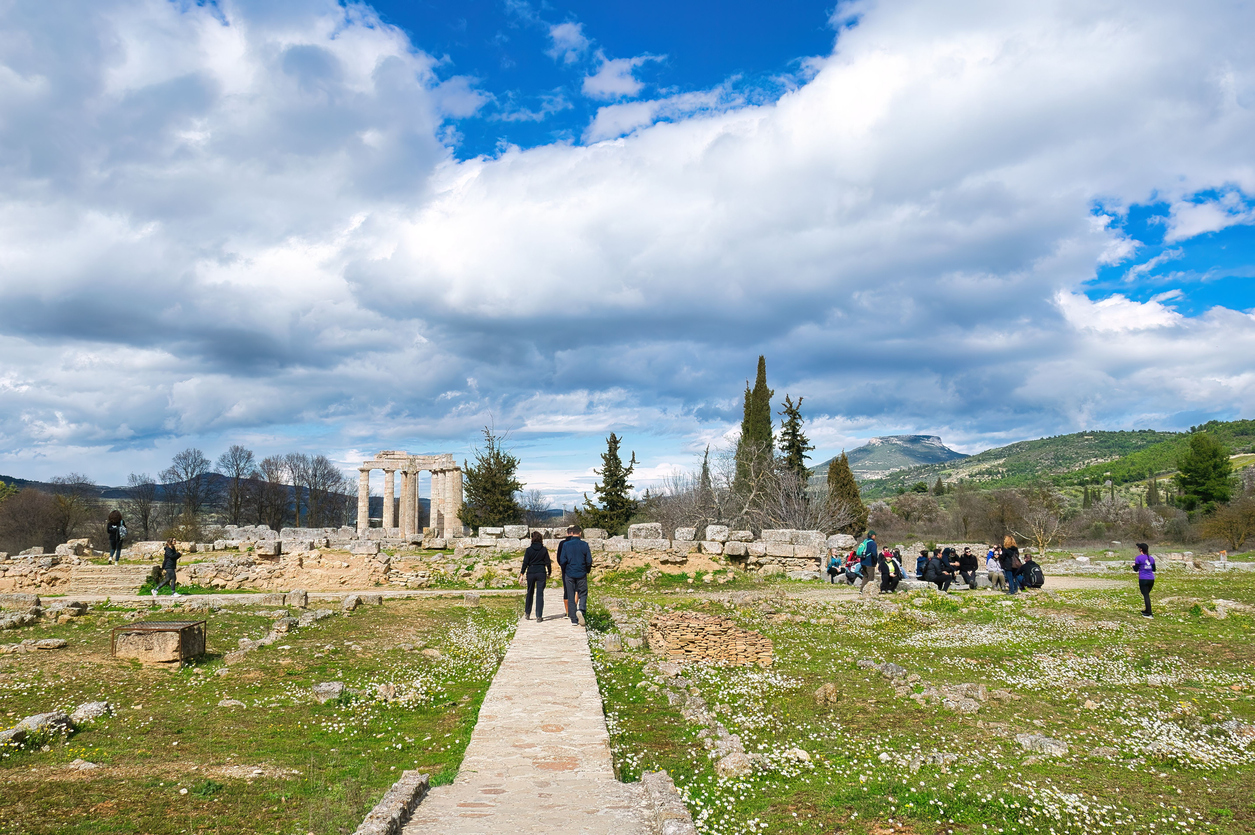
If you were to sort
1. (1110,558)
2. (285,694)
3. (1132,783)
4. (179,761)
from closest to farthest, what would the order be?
1. (1132,783)
2. (179,761)
3. (285,694)
4. (1110,558)

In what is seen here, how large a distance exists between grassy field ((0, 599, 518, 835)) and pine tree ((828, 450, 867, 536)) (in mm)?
36442

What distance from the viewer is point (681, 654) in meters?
12.1

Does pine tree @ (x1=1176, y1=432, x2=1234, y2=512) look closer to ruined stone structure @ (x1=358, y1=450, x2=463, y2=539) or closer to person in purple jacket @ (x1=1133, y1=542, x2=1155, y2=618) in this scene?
person in purple jacket @ (x1=1133, y1=542, x2=1155, y2=618)

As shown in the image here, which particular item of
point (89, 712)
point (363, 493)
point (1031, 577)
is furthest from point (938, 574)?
point (363, 493)

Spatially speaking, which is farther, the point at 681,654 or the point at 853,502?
the point at 853,502

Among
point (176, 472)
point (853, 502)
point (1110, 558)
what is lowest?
point (1110, 558)

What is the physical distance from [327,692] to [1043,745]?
27.5 feet

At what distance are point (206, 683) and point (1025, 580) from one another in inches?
836

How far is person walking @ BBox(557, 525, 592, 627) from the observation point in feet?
45.9

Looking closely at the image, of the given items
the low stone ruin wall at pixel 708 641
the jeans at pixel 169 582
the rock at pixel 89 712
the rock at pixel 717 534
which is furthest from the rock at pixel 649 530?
the rock at pixel 89 712

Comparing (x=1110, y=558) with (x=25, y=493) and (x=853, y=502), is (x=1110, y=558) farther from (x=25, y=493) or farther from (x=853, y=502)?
(x=25, y=493)

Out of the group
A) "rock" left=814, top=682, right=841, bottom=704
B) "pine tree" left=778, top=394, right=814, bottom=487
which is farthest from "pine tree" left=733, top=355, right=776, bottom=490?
"rock" left=814, top=682, right=841, bottom=704

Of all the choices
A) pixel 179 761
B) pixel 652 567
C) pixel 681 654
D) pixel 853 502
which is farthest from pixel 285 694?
Result: pixel 853 502

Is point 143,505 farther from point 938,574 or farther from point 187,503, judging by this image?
point 938,574
